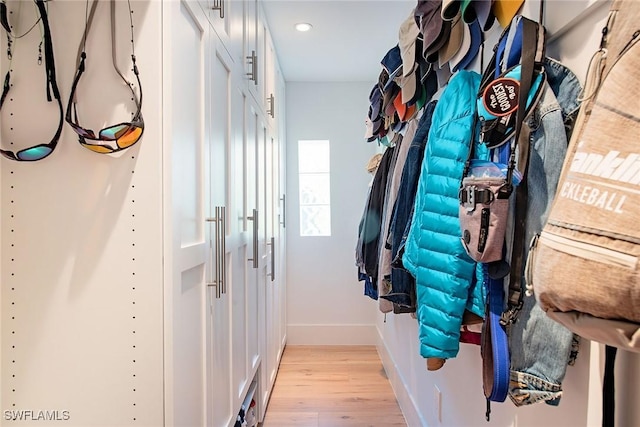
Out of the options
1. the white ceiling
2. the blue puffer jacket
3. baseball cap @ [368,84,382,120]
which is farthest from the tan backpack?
the white ceiling

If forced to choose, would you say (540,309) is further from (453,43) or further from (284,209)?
(284,209)

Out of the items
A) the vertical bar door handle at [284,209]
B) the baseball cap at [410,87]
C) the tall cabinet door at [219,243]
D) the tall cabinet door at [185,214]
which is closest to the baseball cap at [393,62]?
the baseball cap at [410,87]

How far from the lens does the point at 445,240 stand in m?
1.02

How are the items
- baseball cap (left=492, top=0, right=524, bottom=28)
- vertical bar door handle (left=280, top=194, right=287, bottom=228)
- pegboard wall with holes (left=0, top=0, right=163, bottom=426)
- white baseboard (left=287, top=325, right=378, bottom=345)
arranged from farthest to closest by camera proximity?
white baseboard (left=287, top=325, right=378, bottom=345)
vertical bar door handle (left=280, top=194, right=287, bottom=228)
baseball cap (left=492, top=0, right=524, bottom=28)
pegboard wall with holes (left=0, top=0, right=163, bottom=426)

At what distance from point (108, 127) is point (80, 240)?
10.2 inches

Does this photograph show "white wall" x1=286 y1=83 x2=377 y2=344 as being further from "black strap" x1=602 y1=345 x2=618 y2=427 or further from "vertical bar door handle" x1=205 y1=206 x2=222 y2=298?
"black strap" x1=602 y1=345 x2=618 y2=427

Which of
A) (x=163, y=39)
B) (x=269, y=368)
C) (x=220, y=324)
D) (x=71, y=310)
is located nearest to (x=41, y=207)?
(x=71, y=310)

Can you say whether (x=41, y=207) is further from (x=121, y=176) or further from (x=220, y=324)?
(x=220, y=324)

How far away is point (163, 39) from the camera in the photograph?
0.95 metres

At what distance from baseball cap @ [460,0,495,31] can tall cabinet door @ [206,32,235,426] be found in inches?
29.7

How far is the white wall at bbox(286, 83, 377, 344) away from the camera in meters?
3.90

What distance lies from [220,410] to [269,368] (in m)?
1.41

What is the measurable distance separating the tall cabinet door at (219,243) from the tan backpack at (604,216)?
99cm

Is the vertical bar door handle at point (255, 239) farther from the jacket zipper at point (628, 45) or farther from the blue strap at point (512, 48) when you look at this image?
the jacket zipper at point (628, 45)
